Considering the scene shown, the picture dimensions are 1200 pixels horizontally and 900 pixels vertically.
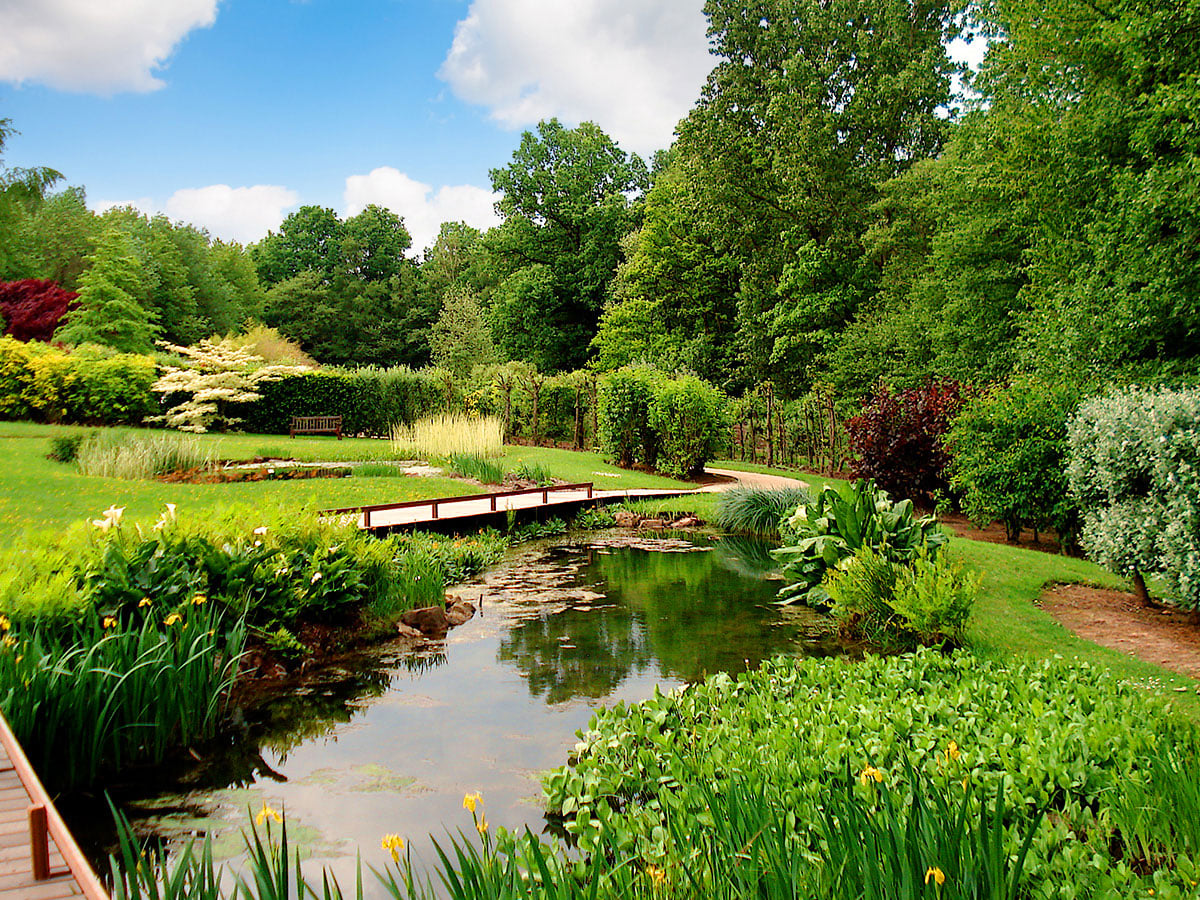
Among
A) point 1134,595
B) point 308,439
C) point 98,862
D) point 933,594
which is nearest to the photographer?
point 98,862

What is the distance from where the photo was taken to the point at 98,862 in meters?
2.85

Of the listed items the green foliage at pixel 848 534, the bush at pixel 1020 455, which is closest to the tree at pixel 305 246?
the bush at pixel 1020 455

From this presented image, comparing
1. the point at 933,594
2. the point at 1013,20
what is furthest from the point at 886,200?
the point at 933,594

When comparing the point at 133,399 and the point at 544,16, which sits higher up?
the point at 544,16

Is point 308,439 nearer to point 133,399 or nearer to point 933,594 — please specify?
point 133,399

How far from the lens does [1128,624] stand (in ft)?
18.2

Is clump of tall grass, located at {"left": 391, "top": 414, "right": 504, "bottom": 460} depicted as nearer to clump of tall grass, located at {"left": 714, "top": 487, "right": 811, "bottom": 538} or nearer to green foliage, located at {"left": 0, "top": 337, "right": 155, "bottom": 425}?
clump of tall grass, located at {"left": 714, "top": 487, "right": 811, "bottom": 538}

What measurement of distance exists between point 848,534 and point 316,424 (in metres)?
19.1


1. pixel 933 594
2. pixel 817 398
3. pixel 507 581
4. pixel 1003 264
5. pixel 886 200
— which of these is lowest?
pixel 507 581

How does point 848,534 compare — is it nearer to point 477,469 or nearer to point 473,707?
point 473,707

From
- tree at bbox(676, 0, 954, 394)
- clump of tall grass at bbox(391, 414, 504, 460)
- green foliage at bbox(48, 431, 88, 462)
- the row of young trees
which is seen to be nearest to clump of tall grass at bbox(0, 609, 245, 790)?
the row of young trees

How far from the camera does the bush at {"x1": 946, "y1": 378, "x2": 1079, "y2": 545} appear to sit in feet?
25.7

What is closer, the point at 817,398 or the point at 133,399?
the point at 817,398

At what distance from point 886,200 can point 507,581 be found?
16.1m
